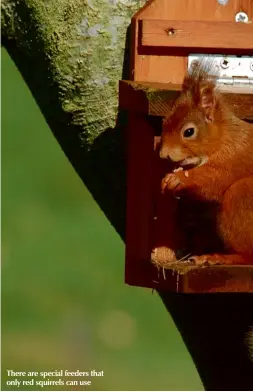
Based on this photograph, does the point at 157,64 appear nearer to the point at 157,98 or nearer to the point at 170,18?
the point at 170,18

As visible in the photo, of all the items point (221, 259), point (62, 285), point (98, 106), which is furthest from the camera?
point (62, 285)

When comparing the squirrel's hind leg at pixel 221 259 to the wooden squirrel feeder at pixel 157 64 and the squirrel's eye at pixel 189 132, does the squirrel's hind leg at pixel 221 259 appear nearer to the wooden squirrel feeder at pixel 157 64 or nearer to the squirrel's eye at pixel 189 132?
the wooden squirrel feeder at pixel 157 64

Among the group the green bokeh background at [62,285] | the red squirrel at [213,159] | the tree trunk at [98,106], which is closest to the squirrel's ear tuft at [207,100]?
the red squirrel at [213,159]

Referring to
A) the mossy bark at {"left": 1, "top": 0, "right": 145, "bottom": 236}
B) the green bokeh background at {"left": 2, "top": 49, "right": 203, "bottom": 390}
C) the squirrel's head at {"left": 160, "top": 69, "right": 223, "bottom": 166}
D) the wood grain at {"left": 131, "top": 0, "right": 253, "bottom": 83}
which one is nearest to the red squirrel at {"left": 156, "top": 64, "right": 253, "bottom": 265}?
the squirrel's head at {"left": 160, "top": 69, "right": 223, "bottom": 166}

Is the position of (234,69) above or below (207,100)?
above

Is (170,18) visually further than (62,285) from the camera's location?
No

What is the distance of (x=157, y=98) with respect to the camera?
3.65 metres

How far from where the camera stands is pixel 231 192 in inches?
143

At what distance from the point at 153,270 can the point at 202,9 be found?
798mm

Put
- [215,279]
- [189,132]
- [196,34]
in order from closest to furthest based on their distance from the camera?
[215,279], [189,132], [196,34]

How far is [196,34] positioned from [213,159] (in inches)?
16.2

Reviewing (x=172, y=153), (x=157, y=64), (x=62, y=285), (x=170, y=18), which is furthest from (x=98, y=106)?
(x=62, y=285)

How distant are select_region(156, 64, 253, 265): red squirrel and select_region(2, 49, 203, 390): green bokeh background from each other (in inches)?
81.6

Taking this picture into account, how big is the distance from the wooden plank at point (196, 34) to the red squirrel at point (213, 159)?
199 millimetres
